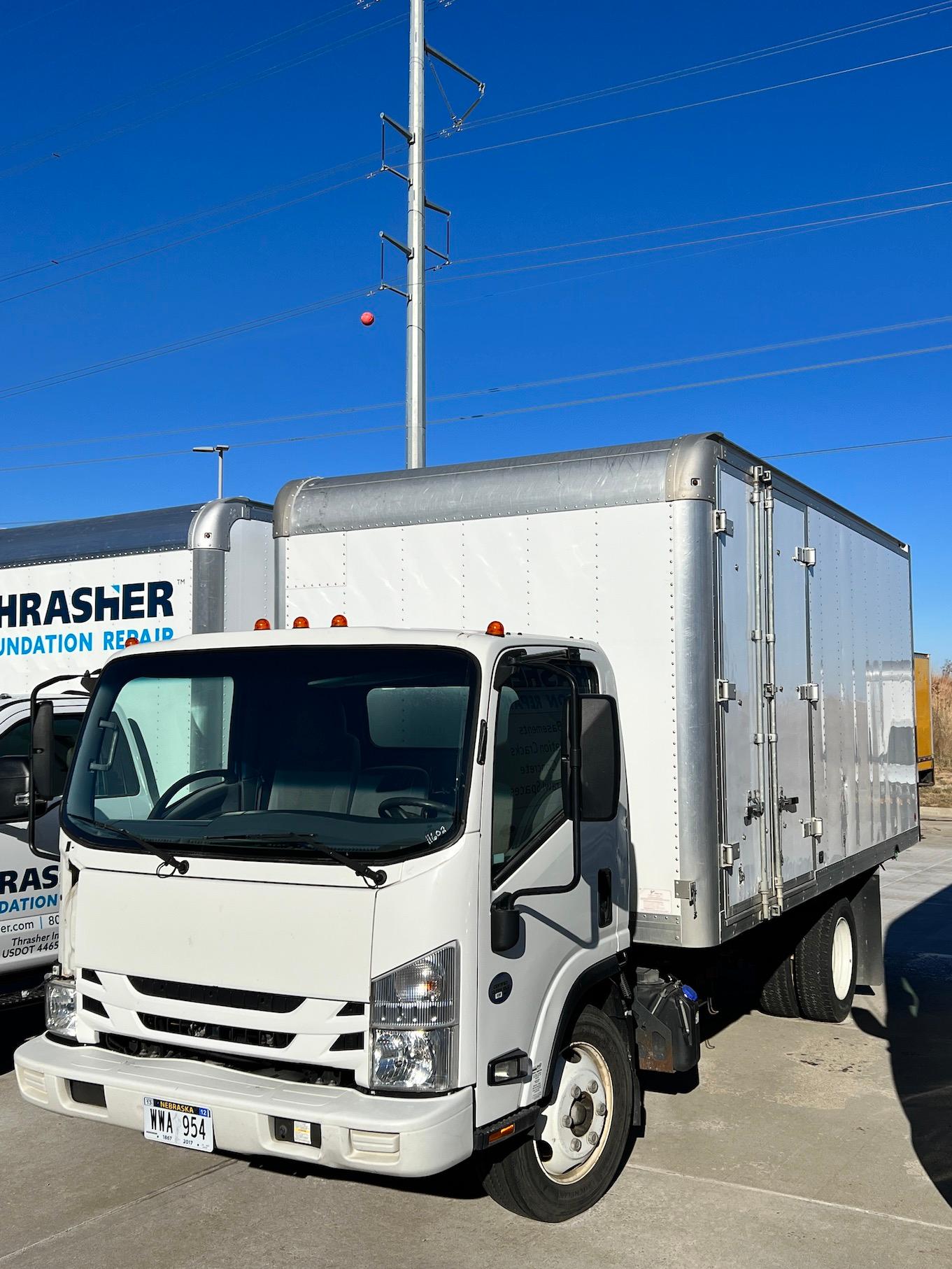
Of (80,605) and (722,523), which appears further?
(80,605)

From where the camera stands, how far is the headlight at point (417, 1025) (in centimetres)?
402

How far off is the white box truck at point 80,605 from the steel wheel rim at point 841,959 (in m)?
4.52

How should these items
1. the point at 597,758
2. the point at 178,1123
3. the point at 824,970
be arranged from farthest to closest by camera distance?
the point at 824,970 < the point at 597,758 < the point at 178,1123

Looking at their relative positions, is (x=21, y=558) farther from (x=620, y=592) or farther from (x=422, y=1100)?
(x=422, y=1100)

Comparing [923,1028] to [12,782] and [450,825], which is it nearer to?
[450,825]

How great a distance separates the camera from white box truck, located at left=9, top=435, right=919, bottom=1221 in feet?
13.5

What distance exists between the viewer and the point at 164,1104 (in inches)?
165

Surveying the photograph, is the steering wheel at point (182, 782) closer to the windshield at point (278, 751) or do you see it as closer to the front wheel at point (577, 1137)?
the windshield at point (278, 751)

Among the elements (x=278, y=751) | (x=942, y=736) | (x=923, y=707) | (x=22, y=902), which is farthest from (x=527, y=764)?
(x=942, y=736)

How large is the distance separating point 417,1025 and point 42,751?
216cm

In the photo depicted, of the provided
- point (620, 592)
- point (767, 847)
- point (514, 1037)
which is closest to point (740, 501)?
point (620, 592)

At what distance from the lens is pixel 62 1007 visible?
184 inches

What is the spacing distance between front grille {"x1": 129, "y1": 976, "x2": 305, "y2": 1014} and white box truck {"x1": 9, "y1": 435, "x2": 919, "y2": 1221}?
11mm

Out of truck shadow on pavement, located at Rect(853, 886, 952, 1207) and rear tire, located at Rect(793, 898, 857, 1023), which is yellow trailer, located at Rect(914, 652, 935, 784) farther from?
rear tire, located at Rect(793, 898, 857, 1023)
